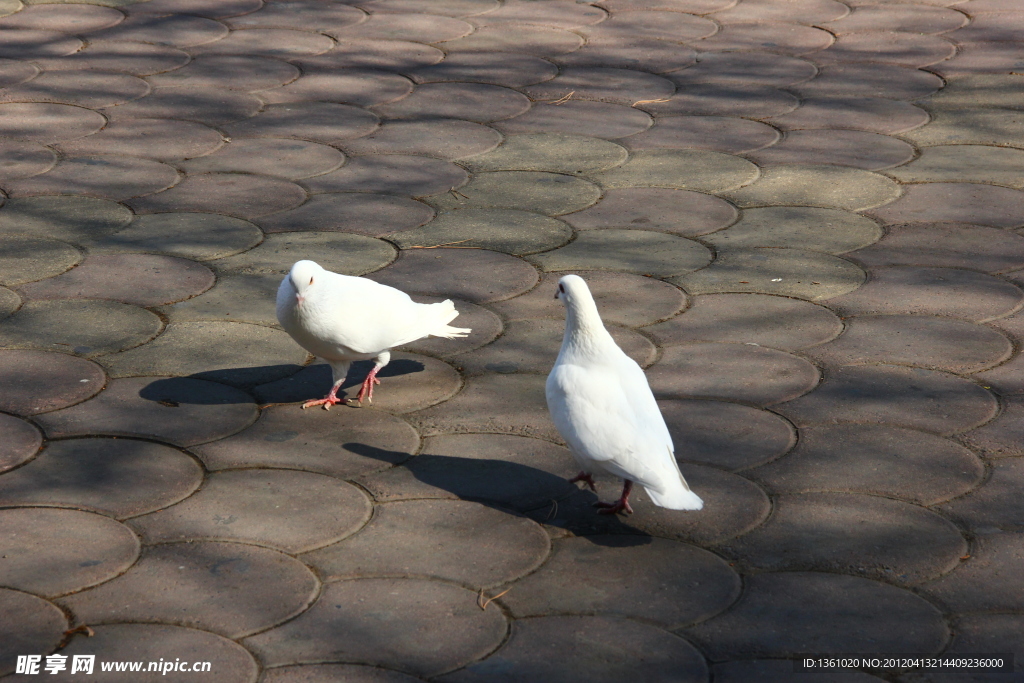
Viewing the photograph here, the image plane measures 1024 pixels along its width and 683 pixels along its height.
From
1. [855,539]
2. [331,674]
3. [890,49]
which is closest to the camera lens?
[331,674]

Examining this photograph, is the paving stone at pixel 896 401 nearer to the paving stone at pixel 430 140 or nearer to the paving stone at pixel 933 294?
the paving stone at pixel 933 294

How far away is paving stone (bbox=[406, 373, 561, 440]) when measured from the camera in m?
4.10

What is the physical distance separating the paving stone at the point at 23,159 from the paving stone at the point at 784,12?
16.2 feet

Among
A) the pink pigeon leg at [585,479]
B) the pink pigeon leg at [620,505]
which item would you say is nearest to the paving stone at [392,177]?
the pink pigeon leg at [585,479]

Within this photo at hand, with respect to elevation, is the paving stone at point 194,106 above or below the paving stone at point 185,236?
above

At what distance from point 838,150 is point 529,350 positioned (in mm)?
2865

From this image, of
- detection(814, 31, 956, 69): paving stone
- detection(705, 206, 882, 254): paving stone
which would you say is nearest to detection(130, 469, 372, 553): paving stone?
detection(705, 206, 882, 254): paving stone

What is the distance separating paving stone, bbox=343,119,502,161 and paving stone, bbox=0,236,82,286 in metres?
1.78

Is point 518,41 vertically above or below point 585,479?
above

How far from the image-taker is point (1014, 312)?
489 cm

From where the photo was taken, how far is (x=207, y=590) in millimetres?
3223

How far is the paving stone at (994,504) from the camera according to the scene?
3557 millimetres

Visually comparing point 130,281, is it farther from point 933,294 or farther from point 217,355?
point 933,294

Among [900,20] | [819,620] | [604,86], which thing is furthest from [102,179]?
[900,20]
